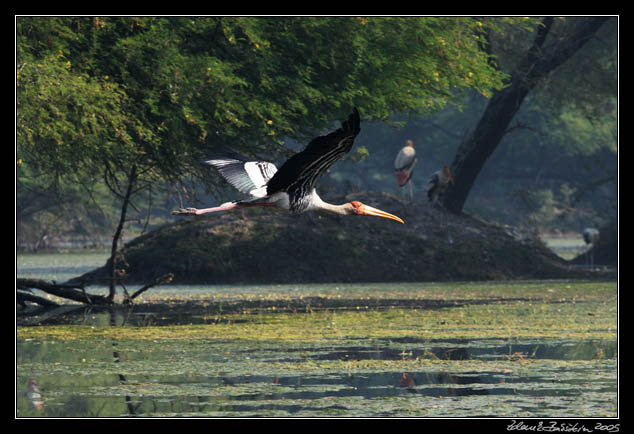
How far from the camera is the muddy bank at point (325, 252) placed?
3119cm

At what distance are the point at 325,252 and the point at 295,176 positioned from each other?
20.6 metres

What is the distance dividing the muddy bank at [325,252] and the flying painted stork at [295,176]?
56.7 feet

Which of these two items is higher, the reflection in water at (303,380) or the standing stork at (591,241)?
the standing stork at (591,241)

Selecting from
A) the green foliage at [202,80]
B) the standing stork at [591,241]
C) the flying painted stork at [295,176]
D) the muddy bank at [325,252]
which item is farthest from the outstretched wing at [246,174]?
the standing stork at [591,241]

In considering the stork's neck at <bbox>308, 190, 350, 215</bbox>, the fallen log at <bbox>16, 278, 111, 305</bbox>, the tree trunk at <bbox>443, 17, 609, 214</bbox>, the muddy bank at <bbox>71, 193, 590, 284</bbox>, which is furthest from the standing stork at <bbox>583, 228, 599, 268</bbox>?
the stork's neck at <bbox>308, 190, 350, 215</bbox>

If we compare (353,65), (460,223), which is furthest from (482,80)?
(460,223)

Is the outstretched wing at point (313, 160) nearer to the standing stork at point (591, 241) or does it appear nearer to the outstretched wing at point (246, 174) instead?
the outstretched wing at point (246, 174)

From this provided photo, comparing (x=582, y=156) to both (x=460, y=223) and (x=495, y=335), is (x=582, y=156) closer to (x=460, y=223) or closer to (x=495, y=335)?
(x=460, y=223)

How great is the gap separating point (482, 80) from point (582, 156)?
4687cm

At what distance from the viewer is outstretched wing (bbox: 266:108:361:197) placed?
33.4 feet

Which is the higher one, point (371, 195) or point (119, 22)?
point (119, 22)

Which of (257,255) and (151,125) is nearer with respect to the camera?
(151,125)

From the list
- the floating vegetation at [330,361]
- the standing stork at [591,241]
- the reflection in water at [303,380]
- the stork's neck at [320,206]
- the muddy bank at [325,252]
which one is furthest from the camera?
the standing stork at [591,241]

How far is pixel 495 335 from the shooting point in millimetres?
17828
